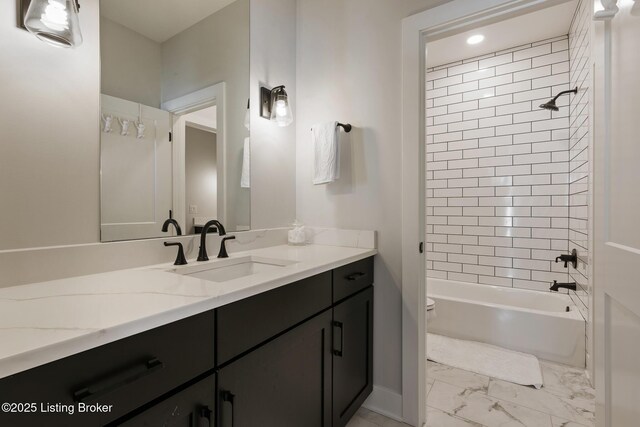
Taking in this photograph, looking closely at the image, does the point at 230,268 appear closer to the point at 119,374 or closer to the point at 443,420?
the point at 119,374

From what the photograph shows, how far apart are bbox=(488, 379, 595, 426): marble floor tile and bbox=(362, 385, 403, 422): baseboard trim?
69 cm

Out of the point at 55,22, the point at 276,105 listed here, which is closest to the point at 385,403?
the point at 276,105

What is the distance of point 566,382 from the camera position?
1.97m

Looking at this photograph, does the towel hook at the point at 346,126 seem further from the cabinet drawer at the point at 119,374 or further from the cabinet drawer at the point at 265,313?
the cabinet drawer at the point at 119,374

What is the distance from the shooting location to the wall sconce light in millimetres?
1792

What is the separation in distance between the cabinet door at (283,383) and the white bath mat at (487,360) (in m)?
1.41

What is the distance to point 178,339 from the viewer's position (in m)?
0.72

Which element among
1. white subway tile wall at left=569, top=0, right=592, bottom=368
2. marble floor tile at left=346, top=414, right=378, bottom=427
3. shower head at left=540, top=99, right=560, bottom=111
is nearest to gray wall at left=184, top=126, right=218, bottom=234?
marble floor tile at left=346, top=414, right=378, bottom=427

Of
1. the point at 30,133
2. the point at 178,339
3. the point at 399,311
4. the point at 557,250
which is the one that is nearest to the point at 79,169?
the point at 30,133

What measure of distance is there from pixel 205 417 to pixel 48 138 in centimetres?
101

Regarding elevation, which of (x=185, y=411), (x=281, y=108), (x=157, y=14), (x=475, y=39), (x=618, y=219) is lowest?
(x=185, y=411)

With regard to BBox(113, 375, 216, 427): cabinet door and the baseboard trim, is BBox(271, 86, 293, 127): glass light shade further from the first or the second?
the baseboard trim

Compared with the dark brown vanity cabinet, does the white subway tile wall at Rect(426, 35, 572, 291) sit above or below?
above

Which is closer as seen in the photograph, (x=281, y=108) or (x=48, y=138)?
(x=48, y=138)
